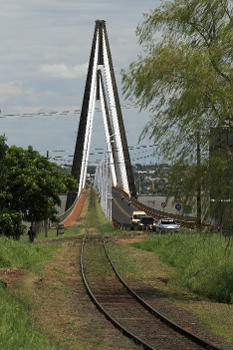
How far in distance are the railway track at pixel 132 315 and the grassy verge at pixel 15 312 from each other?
2274 mm

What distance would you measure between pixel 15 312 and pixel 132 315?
3.52m

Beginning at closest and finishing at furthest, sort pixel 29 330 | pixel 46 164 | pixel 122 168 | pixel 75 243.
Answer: pixel 29 330 < pixel 75 243 < pixel 46 164 < pixel 122 168

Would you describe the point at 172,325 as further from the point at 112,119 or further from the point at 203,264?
the point at 112,119

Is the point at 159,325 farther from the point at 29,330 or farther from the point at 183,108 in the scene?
the point at 183,108

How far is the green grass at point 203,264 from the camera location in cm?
2069

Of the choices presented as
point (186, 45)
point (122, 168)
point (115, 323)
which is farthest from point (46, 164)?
point (122, 168)

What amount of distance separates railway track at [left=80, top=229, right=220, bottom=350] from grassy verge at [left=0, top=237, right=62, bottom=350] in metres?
2.27

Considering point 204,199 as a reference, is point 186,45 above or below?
above

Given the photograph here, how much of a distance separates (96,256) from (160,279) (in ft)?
36.0

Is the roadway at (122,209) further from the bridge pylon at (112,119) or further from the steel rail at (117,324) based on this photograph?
the steel rail at (117,324)

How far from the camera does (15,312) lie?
15617 millimetres

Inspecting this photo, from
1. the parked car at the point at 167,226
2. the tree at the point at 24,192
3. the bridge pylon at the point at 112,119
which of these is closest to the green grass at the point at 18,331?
the tree at the point at 24,192

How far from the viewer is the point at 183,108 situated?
19516mm

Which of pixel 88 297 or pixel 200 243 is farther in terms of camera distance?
pixel 200 243
